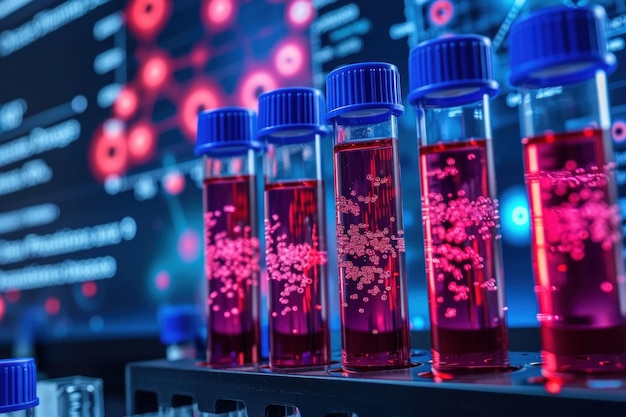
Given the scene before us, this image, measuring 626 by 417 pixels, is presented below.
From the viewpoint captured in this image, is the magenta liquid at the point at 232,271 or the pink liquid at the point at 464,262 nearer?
the pink liquid at the point at 464,262

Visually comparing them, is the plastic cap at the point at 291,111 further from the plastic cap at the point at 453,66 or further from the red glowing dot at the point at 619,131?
the red glowing dot at the point at 619,131

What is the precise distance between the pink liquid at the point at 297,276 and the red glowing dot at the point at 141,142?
0.73 m

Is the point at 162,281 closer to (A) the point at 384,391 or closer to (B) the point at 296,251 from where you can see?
(B) the point at 296,251

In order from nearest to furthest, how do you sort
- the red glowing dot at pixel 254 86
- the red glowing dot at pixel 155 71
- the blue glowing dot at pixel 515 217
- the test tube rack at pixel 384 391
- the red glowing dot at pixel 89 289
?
the test tube rack at pixel 384 391
the blue glowing dot at pixel 515 217
the red glowing dot at pixel 254 86
the red glowing dot at pixel 155 71
the red glowing dot at pixel 89 289

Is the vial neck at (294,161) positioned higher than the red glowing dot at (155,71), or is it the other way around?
the red glowing dot at (155,71)

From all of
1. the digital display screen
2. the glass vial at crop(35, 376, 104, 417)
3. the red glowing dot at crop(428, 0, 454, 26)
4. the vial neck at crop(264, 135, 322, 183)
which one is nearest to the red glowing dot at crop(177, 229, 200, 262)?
the digital display screen

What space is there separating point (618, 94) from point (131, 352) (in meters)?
1.10

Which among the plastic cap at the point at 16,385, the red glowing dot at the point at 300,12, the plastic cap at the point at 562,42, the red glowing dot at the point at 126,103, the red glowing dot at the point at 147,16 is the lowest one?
the plastic cap at the point at 16,385

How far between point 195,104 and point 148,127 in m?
0.17

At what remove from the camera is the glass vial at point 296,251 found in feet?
2.60

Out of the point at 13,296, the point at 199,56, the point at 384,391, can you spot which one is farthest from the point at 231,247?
the point at 13,296

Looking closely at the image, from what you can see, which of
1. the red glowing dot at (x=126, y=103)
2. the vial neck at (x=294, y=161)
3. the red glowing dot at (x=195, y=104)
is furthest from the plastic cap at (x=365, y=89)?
the red glowing dot at (x=126, y=103)

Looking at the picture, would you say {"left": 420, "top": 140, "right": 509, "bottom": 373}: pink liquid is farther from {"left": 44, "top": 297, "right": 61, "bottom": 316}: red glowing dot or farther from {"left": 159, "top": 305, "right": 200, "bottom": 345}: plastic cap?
{"left": 44, "top": 297, "right": 61, "bottom": 316}: red glowing dot

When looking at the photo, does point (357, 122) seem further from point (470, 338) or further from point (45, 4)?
point (45, 4)
